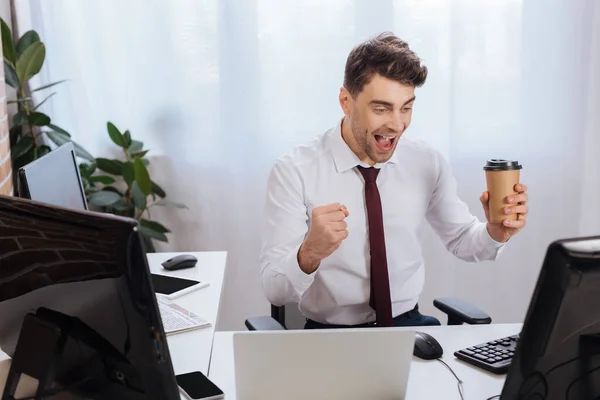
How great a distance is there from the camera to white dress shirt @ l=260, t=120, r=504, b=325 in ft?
6.99

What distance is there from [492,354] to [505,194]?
37 centimetres

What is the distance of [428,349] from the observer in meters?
1.63

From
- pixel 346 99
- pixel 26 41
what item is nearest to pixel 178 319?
pixel 346 99

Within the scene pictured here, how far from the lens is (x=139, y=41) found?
3037 millimetres

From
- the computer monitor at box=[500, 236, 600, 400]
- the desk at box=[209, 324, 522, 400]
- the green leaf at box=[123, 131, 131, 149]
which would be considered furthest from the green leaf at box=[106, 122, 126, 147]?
the computer monitor at box=[500, 236, 600, 400]

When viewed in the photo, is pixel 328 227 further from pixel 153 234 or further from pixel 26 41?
pixel 26 41

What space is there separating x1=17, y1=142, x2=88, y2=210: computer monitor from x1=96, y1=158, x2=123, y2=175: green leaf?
912 mm

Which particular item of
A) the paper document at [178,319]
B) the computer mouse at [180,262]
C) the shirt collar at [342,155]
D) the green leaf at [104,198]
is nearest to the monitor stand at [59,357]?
the paper document at [178,319]

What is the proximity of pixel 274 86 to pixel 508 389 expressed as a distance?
7.15 ft

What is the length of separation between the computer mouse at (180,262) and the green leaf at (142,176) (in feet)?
2.08

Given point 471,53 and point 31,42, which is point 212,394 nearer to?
point 31,42

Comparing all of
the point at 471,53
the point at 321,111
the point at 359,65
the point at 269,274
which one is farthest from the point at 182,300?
the point at 471,53

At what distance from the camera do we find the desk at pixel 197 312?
1.62m

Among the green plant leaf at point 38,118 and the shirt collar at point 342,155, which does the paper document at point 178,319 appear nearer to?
the shirt collar at point 342,155
